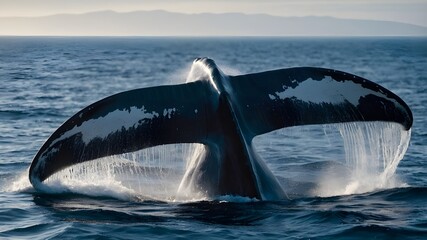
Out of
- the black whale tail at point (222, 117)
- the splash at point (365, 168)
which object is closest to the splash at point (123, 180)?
the black whale tail at point (222, 117)

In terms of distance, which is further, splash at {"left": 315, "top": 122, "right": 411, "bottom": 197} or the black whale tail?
splash at {"left": 315, "top": 122, "right": 411, "bottom": 197}

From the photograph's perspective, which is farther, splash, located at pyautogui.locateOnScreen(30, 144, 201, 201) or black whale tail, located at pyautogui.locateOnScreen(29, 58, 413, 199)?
splash, located at pyautogui.locateOnScreen(30, 144, 201, 201)

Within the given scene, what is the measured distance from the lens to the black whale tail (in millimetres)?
8164

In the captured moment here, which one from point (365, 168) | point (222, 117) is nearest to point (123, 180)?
point (222, 117)

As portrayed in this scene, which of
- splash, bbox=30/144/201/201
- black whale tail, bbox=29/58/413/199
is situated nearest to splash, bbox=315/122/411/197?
black whale tail, bbox=29/58/413/199

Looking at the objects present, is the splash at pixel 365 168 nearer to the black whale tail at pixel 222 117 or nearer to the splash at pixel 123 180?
the black whale tail at pixel 222 117

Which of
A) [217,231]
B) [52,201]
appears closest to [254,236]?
[217,231]

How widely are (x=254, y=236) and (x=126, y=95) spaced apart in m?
2.01

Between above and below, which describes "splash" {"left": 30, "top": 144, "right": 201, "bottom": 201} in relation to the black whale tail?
below

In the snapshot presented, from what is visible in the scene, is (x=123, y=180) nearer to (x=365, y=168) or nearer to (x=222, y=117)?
(x=222, y=117)

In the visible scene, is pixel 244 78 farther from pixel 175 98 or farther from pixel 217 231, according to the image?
pixel 217 231

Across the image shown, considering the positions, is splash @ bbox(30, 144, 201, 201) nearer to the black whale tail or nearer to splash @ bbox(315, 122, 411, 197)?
the black whale tail

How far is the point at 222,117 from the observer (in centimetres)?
855

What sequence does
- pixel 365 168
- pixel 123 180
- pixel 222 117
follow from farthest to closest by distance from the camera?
pixel 365 168, pixel 123 180, pixel 222 117
